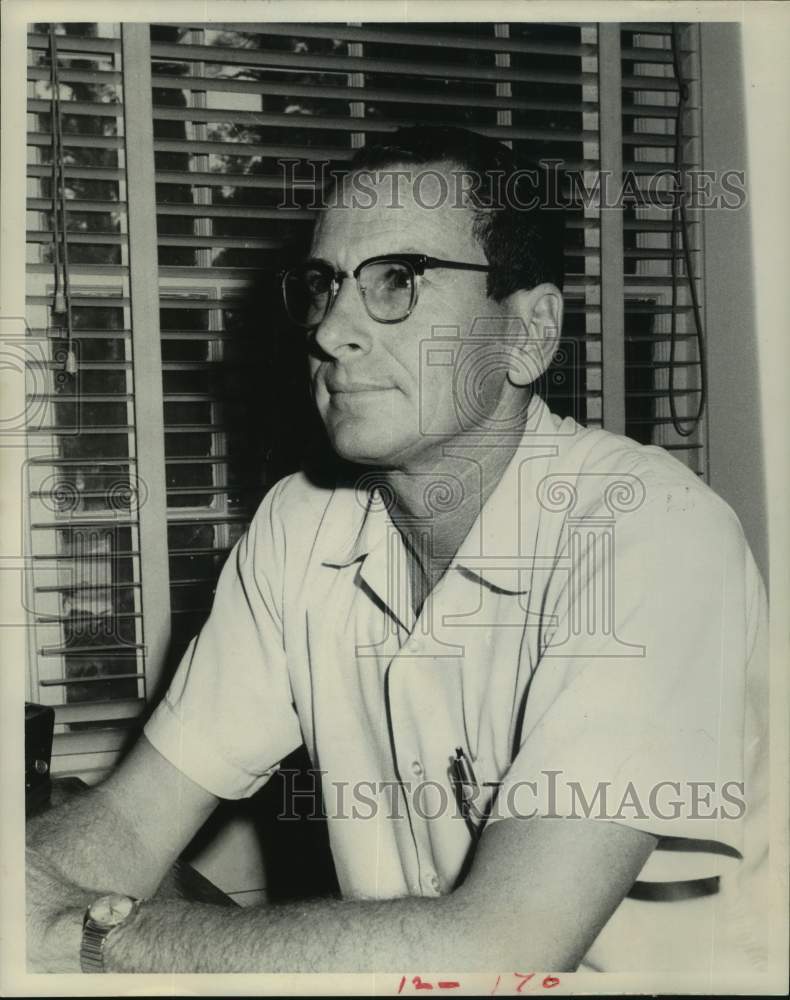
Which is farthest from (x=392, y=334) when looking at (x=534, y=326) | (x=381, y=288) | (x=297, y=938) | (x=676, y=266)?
(x=297, y=938)

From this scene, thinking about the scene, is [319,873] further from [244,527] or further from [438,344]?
[438,344]

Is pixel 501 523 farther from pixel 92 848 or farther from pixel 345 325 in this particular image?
pixel 92 848

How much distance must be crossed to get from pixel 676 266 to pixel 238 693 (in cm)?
82

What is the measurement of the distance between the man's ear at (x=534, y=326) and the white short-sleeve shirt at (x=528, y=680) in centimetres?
4

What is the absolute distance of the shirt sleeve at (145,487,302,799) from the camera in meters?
1.08

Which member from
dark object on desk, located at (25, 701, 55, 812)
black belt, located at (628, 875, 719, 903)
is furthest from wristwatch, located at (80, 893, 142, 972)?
black belt, located at (628, 875, 719, 903)

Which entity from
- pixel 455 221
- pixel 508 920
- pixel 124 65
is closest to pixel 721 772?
pixel 508 920

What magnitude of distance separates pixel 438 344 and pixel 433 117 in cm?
45

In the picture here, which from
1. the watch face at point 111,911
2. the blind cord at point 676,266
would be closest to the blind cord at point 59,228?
the watch face at point 111,911

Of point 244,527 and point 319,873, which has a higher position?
point 244,527

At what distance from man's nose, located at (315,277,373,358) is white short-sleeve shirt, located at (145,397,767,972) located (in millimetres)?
200

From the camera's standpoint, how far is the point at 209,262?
1.31 meters

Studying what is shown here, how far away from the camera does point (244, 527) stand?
1.33 meters

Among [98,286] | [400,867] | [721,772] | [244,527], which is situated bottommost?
[400,867]
